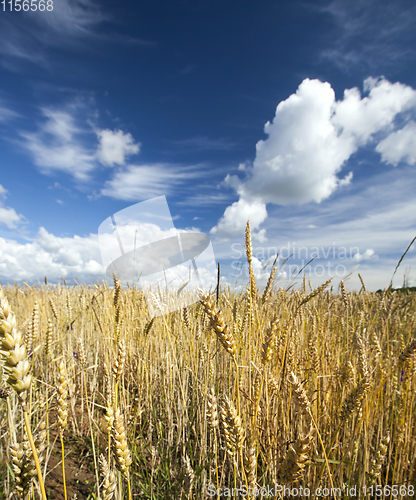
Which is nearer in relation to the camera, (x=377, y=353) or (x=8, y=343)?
(x=8, y=343)

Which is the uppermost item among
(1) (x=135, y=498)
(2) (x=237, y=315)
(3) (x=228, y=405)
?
(2) (x=237, y=315)

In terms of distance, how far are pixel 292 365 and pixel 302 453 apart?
113 centimetres

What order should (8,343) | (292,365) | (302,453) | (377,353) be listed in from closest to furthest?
1. (8,343)
2. (302,453)
3. (292,365)
4. (377,353)

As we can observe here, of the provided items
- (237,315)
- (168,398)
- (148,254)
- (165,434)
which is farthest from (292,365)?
(148,254)

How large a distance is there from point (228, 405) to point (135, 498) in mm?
1298

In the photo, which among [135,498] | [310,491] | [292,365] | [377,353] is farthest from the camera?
[377,353]

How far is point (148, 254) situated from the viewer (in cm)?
344

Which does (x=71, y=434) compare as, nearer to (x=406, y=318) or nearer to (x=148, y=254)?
(x=148, y=254)

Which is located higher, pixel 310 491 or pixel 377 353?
pixel 377 353

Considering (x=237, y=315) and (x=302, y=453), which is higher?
(x=237, y=315)

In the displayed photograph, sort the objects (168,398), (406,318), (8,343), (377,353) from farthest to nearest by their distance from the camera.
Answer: (406,318) → (168,398) → (377,353) → (8,343)

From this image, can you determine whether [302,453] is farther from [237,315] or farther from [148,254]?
[148,254]

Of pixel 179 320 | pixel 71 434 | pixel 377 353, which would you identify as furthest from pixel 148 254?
pixel 377 353

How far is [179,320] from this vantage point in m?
2.73
